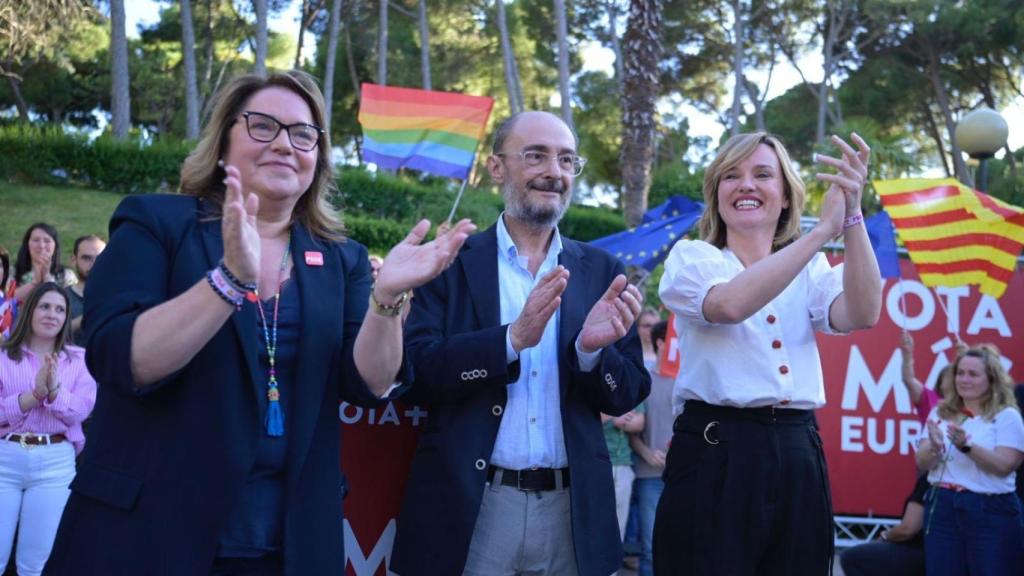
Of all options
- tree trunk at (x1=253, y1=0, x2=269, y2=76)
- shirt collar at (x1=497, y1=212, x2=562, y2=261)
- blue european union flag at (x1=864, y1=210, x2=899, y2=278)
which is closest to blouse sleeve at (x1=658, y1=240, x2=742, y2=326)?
shirt collar at (x1=497, y1=212, x2=562, y2=261)

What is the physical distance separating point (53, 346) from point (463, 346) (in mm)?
4451

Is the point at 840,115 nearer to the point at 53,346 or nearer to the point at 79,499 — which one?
the point at 53,346

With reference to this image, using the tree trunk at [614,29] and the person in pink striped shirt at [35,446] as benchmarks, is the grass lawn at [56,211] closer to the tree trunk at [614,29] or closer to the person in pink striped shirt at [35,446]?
the person in pink striped shirt at [35,446]

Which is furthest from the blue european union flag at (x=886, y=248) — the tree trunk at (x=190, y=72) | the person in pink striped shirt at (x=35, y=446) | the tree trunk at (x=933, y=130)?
the tree trunk at (x=933, y=130)

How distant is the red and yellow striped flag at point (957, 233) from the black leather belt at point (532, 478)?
5.75 metres

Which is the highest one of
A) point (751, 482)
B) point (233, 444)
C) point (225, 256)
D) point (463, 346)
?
point (225, 256)

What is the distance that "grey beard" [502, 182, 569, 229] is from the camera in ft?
11.5

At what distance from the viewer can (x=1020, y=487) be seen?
6.33 m

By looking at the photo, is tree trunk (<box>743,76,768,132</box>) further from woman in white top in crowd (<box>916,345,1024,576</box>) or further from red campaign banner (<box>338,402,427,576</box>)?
red campaign banner (<box>338,402,427,576</box>)

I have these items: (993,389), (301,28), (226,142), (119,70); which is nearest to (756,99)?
(301,28)

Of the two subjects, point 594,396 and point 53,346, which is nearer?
point 594,396

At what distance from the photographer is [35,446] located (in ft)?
19.9

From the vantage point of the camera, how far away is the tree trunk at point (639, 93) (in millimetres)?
14883

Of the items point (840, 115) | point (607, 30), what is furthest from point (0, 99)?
point (840, 115)
